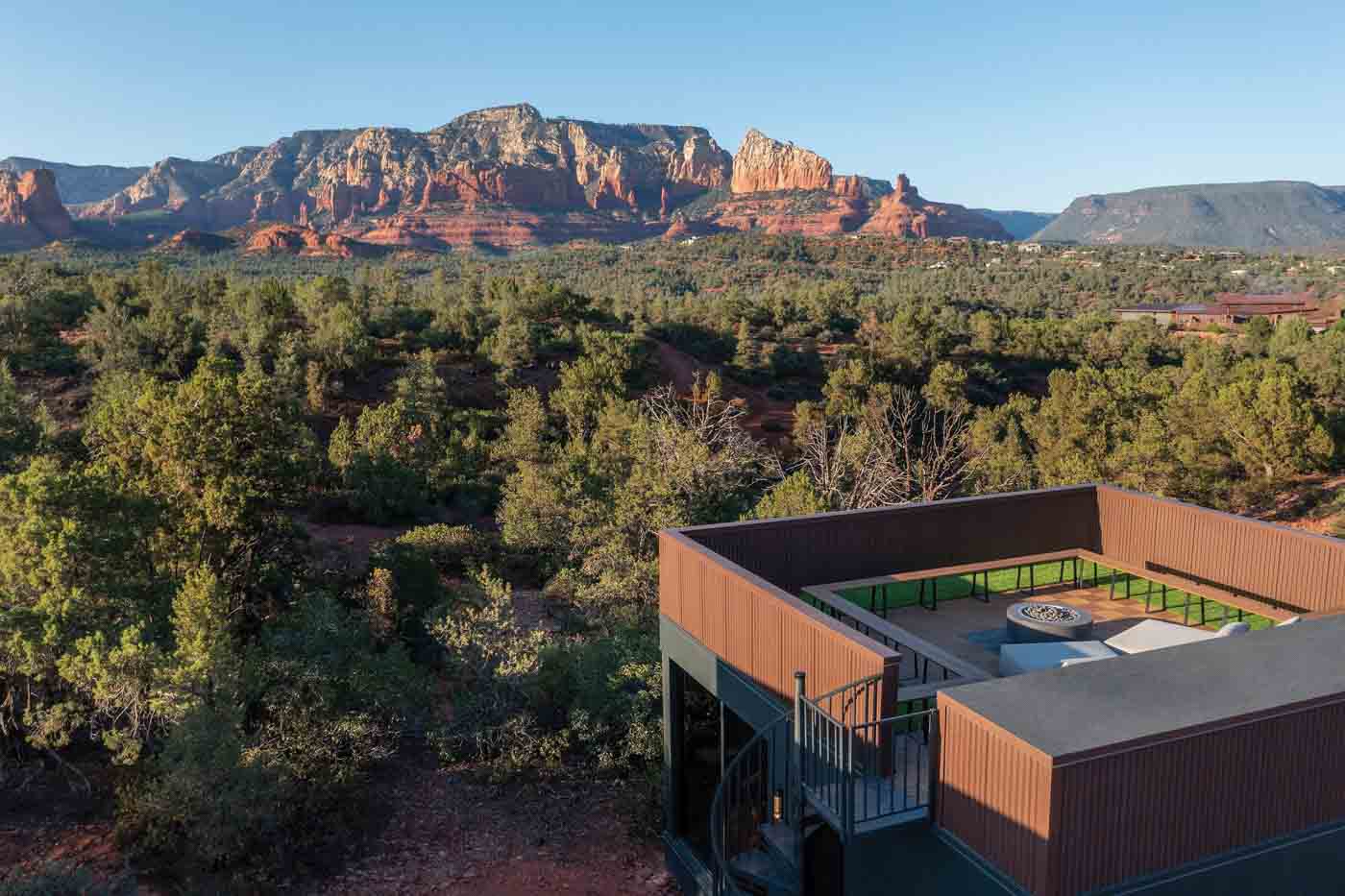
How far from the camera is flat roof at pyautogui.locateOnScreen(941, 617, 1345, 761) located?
4.46 m

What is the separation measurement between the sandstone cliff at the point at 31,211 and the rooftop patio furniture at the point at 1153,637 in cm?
11877

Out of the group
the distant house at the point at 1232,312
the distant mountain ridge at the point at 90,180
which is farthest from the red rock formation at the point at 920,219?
the distant mountain ridge at the point at 90,180

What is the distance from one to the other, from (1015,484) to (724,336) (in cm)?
1946

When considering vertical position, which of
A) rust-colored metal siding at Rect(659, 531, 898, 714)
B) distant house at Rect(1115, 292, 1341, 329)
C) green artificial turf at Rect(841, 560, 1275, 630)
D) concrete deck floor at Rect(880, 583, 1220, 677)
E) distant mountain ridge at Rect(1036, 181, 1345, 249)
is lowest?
concrete deck floor at Rect(880, 583, 1220, 677)

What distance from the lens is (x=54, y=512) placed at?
10.6m

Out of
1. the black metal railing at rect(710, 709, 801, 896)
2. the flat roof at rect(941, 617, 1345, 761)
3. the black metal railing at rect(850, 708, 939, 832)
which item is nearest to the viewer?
the flat roof at rect(941, 617, 1345, 761)

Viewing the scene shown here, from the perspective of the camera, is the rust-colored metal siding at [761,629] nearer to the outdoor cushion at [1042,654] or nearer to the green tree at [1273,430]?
the outdoor cushion at [1042,654]

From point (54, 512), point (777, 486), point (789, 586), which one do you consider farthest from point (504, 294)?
point (789, 586)

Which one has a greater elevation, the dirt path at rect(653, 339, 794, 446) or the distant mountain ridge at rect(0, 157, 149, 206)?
the distant mountain ridge at rect(0, 157, 149, 206)

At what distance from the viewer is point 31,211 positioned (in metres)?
106

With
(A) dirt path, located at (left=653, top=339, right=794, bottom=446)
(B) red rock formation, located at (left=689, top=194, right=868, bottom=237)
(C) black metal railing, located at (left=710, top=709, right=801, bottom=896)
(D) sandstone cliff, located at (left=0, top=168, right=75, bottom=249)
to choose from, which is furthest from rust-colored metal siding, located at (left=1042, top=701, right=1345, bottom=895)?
(D) sandstone cliff, located at (left=0, top=168, right=75, bottom=249)

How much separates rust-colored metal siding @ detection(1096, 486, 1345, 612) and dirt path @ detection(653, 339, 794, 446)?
2184cm

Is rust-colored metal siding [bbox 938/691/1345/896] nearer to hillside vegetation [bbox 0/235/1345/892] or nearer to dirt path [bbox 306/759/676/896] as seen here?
dirt path [bbox 306/759/676/896]

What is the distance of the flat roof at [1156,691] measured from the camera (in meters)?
4.46
